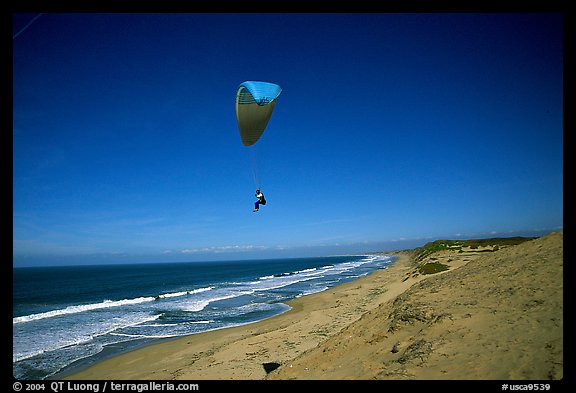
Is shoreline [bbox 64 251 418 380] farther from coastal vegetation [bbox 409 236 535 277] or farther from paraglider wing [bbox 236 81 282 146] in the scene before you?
coastal vegetation [bbox 409 236 535 277]

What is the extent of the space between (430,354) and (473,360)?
77 centimetres

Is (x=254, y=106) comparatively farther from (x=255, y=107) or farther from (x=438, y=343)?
(x=438, y=343)

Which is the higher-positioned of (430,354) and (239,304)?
(430,354)

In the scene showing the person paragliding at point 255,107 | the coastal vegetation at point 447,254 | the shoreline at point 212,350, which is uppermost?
the person paragliding at point 255,107

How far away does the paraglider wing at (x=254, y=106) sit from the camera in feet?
35.0

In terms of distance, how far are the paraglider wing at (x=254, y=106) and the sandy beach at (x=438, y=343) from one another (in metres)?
8.05

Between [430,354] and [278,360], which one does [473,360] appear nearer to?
[430,354]

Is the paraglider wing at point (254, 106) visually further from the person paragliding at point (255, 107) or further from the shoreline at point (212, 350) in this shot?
the shoreline at point (212, 350)

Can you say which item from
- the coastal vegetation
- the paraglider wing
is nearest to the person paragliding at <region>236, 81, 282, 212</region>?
the paraglider wing

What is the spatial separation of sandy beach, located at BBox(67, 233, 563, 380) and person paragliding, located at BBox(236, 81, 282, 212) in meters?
5.55

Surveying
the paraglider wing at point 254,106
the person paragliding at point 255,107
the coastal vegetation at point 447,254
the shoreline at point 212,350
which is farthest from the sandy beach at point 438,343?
the coastal vegetation at point 447,254

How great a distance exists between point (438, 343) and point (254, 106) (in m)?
9.32

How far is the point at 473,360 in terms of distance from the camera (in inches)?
202
